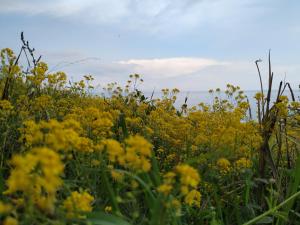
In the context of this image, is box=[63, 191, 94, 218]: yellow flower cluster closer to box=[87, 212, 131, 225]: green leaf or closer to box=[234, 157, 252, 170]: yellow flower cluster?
box=[87, 212, 131, 225]: green leaf

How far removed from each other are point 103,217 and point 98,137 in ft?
2.65

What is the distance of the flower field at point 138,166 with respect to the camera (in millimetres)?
1098

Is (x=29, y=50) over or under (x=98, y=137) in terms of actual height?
over

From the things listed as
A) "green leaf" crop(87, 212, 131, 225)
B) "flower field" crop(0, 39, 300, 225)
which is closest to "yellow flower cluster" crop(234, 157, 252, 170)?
"flower field" crop(0, 39, 300, 225)

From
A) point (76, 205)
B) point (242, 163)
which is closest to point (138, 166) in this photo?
point (76, 205)

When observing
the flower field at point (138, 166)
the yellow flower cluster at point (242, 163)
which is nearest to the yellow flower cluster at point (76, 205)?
the flower field at point (138, 166)

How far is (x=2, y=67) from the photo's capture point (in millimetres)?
3367

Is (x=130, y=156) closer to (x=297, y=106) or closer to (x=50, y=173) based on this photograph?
(x=50, y=173)

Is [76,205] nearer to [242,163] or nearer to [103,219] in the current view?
[103,219]

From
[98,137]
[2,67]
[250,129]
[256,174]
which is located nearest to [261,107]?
[250,129]

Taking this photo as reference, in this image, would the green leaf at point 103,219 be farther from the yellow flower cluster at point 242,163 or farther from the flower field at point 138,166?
the yellow flower cluster at point 242,163

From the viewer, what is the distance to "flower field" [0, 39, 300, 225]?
110 cm

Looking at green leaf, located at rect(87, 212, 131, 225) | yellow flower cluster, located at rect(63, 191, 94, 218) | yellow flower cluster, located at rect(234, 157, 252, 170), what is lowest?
green leaf, located at rect(87, 212, 131, 225)

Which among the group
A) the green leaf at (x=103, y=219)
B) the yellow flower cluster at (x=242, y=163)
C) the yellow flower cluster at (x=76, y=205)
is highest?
the yellow flower cluster at (x=242, y=163)
